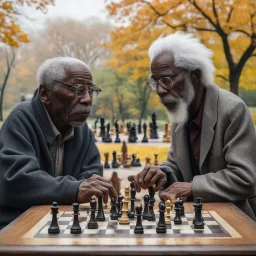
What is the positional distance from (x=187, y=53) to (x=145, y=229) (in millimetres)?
1680

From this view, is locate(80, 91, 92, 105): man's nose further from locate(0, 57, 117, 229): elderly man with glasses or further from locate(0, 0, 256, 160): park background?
locate(0, 0, 256, 160): park background

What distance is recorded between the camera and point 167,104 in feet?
12.2

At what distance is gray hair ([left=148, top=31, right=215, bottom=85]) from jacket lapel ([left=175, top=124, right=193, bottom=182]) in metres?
0.45

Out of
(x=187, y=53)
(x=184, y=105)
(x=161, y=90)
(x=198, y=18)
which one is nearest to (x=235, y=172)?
(x=184, y=105)

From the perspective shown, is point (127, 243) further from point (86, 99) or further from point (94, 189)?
point (86, 99)

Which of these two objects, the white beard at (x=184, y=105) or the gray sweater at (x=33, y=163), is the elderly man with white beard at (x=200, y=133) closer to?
the white beard at (x=184, y=105)

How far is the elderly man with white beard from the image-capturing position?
3.38 m

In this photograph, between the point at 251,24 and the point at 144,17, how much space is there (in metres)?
3.89

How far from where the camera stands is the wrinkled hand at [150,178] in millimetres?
3380

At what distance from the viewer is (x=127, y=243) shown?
7.23 ft

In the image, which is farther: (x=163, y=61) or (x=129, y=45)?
(x=129, y=45)

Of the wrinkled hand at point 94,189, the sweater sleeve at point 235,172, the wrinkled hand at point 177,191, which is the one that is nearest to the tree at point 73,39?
the sweater sleeve at point 235,172

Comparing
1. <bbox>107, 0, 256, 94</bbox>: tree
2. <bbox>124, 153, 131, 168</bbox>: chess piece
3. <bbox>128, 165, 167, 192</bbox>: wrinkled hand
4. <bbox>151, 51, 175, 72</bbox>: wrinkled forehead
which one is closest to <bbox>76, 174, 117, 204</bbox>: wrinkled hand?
<bbox>128, 165, 167, 192</bbox>: wrinkled hand

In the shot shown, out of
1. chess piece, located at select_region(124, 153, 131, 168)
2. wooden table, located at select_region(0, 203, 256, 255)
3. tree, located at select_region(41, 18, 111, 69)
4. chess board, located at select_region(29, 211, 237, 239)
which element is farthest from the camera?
tree, located at select_region(41, 18, 111, 69)
